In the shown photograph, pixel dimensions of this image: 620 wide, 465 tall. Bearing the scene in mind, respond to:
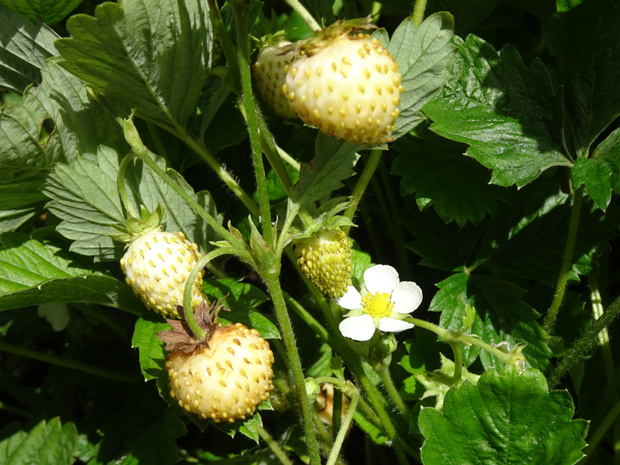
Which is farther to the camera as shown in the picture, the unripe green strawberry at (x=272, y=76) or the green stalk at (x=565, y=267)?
the green stalk at (x=565, y=267)

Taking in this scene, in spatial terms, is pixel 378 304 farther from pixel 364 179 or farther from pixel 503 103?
pixel 503 103

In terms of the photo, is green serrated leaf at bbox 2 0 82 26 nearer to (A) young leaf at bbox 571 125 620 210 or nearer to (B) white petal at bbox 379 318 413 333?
(B) white petal at bbox 379 318 413 333

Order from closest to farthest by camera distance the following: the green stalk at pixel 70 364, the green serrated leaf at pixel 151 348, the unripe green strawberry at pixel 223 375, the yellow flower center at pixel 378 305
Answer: the unripe green strawberry at pixel 223 375
the green serrated leaf at pixel 151 348
the yellow flower center at pixel 378 305
the green stalk at pixel 70 364

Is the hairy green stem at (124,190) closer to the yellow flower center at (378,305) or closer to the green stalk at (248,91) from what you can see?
the green stalk at (248,91)

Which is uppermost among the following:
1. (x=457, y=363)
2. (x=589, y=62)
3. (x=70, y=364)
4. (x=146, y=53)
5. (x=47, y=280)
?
(x=146, y=53)

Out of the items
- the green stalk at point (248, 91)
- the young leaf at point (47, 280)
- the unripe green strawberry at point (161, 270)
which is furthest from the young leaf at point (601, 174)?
the young leaf at point (47, 280)

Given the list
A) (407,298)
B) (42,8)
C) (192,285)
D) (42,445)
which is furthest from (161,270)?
(42,445)

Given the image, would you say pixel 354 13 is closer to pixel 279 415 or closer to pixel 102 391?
pixel 279 415
